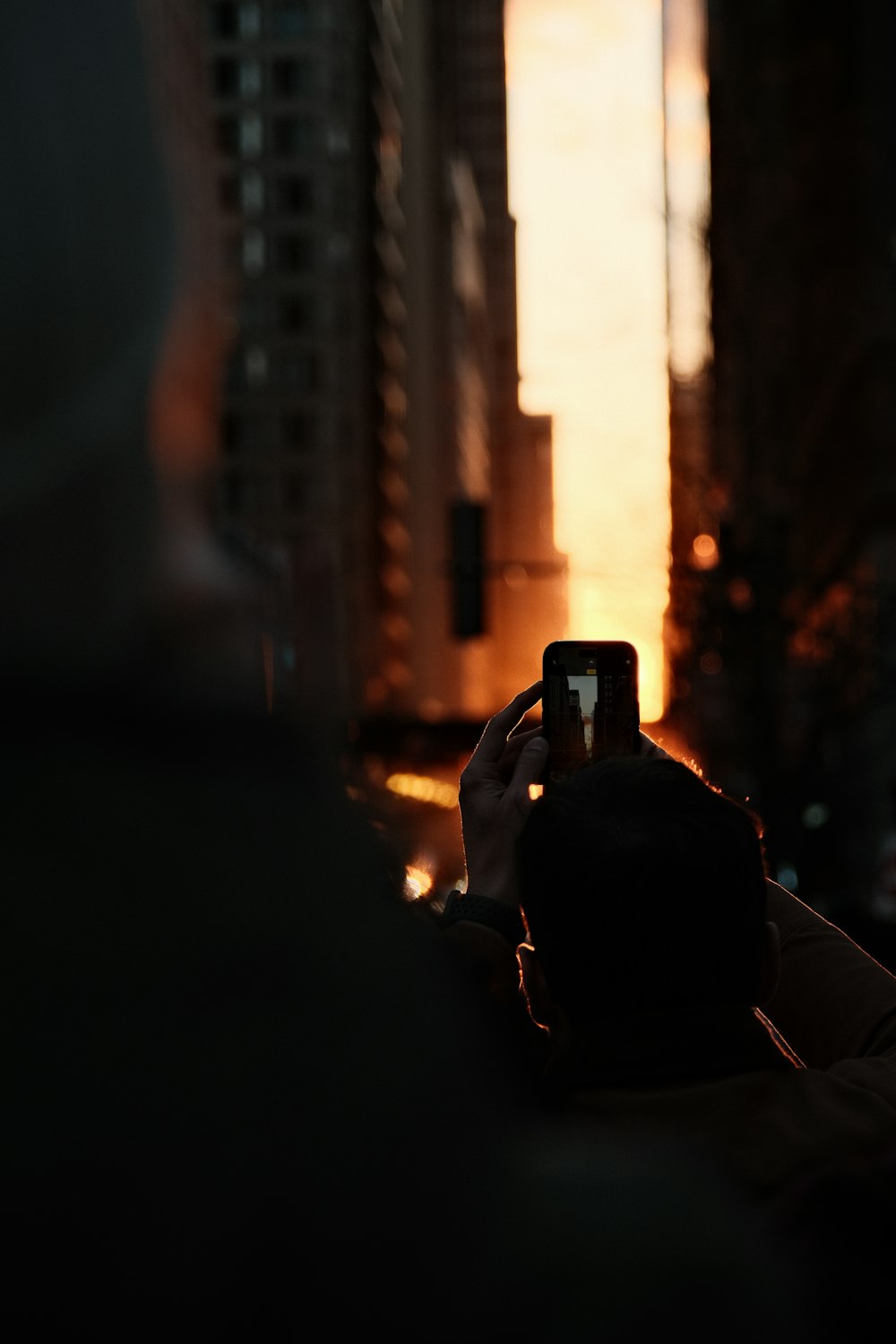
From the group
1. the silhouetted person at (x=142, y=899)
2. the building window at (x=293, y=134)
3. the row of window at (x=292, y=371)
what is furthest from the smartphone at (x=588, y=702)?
the building window at (x=293, y=134)

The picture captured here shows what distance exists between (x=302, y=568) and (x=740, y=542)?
68.7ft

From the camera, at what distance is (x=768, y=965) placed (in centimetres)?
173

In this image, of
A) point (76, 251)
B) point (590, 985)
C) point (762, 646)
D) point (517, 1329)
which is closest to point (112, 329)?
point (76, 251)

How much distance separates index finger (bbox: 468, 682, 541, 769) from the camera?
6.47 feet

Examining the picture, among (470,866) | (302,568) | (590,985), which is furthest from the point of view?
(470,866)

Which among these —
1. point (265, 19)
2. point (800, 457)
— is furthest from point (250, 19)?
point (800, 457)

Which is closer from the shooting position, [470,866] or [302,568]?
[302,568]

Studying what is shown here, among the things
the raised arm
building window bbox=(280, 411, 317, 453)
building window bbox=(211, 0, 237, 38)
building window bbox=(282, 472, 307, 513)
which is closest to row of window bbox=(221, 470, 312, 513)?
building window bbox=(282, 472, 307, 513)

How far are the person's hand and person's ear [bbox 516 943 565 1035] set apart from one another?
8cm

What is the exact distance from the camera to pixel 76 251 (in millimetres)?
793

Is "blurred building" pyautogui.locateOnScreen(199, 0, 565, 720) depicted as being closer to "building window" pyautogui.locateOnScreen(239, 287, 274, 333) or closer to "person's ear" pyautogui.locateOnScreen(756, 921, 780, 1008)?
"building window" pyautogui.locateOnScreen(239, 287, 274, 333)

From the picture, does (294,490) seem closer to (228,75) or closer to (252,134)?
(252,134)

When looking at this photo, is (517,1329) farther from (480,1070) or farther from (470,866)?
(470,866)

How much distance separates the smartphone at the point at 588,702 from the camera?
6.59 feet
